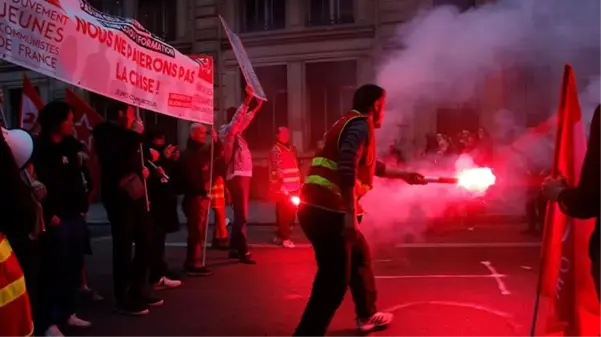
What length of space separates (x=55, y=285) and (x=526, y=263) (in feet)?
17.6

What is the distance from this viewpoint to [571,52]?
7023 millimetres

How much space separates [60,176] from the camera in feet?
15.8

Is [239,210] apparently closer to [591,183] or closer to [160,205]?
[160,205]

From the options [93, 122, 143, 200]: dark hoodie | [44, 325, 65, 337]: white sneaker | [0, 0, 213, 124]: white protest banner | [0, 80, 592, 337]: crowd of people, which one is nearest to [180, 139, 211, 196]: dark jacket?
[0, 80, 592, 337]: crowd of people

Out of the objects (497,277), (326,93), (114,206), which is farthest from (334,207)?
(326,93)

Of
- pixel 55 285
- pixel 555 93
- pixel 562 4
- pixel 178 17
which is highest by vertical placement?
pixel 178 17

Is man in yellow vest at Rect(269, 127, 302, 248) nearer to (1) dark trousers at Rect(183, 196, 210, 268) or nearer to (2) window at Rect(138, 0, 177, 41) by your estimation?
(1) dark trousers at Rect(183, 196, 210, 268)

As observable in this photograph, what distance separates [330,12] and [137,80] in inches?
501

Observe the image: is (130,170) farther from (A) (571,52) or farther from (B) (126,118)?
(A) (571,52)

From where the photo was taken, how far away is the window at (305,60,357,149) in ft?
58.1

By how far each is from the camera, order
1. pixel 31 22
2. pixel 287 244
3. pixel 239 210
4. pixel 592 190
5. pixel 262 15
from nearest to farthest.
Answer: pixel 592 190 → pixel 31 22 → pixel 239 210 → pixel 287 244 → pixel 262 15

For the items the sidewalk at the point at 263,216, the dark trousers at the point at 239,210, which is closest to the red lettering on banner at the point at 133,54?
the dark trousers at the point at 239,210

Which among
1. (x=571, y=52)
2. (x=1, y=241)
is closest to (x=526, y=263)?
(x=571, y=52)

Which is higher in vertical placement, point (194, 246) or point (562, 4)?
point (562, 4)
